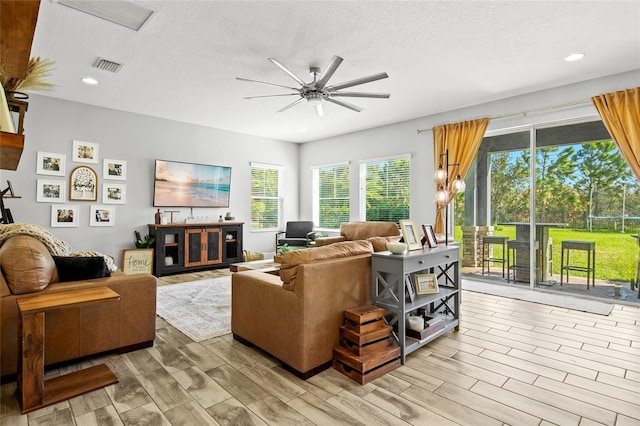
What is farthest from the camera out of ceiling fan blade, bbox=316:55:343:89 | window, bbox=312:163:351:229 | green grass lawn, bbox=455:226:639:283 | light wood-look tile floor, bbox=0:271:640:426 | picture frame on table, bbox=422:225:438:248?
window, bbox=312:163:351:229

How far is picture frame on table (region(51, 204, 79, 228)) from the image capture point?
4.98 meters

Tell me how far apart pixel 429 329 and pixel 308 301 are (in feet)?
3.96

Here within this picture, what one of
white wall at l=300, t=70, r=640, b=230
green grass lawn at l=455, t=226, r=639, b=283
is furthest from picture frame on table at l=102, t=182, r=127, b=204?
green grass lawn at l=455, t=226, r=639, b=283

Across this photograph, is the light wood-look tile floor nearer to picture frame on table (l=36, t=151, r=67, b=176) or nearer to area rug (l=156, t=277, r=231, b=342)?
area rug (l=156, t=277, r=231, b=342)

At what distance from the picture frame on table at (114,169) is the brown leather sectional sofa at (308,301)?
416 centimetres

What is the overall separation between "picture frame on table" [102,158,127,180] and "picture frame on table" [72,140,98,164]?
153 mm

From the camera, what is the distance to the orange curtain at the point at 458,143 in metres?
5.16

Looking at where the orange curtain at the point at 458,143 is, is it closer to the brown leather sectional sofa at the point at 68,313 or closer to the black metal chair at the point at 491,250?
the black metal chair at the point at 491,250

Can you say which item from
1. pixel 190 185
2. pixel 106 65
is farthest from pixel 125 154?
pixel 106 65

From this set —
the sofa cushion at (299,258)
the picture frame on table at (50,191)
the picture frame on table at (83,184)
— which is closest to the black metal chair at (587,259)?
the sofa cushion at (299,258)

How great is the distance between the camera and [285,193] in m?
8.12

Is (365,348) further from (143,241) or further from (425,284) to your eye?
(143,241)

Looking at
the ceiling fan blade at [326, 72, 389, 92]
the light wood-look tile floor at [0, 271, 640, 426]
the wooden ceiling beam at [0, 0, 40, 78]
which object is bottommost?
the light wood-look tile floor at [0, 271, 640, 426]

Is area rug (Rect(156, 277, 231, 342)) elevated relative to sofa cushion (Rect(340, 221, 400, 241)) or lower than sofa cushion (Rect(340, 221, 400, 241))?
lower
